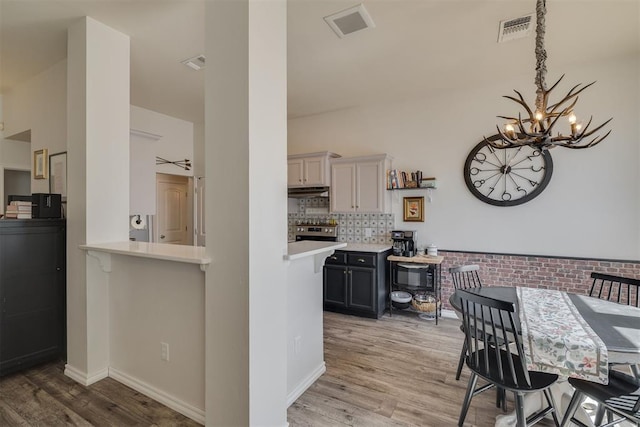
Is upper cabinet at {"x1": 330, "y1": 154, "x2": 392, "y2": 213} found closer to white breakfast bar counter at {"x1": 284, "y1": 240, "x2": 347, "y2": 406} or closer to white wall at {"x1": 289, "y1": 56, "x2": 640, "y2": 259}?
white wall at {"x1": 289, "y1": 56, "x2": 640, "y2": 259}

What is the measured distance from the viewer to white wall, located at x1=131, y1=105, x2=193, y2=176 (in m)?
4.57

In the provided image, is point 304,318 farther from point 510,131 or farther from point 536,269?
point 536,269

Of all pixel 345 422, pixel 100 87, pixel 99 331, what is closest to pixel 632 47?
pixel 345 422

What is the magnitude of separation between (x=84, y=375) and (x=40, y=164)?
2.30 meters

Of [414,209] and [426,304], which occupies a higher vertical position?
[414,209]

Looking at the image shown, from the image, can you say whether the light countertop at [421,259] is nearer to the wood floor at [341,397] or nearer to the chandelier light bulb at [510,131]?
the wood floor at [341,397]

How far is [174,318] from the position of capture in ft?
6.69

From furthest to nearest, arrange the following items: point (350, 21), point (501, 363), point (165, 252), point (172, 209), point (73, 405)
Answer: point (172, 209) → point (350, 21) → point (73, 405) → point (165, 252) → point (501, 363)

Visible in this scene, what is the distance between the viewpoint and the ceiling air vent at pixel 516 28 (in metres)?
2.47

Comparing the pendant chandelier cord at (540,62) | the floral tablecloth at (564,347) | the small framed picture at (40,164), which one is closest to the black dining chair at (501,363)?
the floral tablecloth at (564,347)

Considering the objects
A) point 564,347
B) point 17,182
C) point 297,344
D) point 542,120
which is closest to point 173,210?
point 17,182

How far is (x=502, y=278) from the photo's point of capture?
364 centimetres

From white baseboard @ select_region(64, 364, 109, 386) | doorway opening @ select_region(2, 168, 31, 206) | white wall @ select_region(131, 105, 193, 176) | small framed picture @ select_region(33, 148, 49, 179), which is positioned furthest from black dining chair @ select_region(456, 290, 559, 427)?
doorway opening @ select_region(2, 168, 31, 206)

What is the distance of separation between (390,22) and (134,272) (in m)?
2.90
